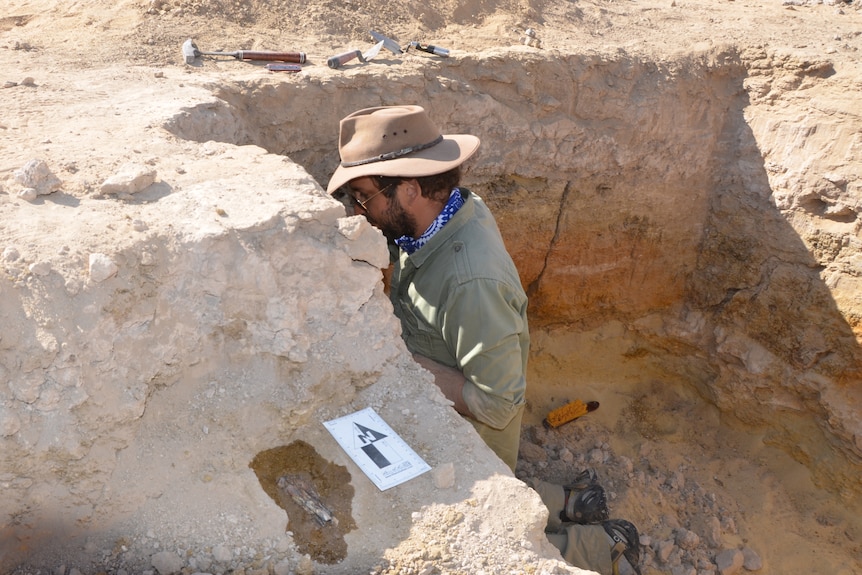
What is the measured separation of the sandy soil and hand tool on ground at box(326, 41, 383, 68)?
0.16 m

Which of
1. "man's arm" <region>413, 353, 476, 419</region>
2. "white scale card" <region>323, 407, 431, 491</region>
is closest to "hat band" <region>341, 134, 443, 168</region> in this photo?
"man's arm" <region>413, 353, 476, 419</region>

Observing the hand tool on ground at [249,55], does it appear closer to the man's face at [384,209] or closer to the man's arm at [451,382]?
the man's face at [384,209]

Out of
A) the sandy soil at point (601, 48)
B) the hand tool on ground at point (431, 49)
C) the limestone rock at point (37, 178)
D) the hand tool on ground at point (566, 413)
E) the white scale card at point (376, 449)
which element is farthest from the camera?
the hand tool on ground at point (566, 413)

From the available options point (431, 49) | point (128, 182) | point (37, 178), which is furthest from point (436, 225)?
point (431, 49)

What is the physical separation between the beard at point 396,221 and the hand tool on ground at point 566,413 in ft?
8.31

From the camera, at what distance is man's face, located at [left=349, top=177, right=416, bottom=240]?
272 centimetres

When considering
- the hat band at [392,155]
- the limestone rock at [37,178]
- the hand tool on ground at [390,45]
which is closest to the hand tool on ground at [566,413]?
the hand tool on ground at [390,45]

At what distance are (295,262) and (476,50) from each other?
2661 mm

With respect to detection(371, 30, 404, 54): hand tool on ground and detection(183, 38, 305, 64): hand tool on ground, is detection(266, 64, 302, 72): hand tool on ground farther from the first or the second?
detection(371, 30, 404, 54): hand tool on ground

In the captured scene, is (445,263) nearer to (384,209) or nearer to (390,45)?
(384,209)

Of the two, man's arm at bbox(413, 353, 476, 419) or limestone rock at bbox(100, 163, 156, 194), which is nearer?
limestone rock at bbox(100, 163, 156, 194)

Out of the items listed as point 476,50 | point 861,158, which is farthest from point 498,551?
point 861,158

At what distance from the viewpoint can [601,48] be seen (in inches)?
179

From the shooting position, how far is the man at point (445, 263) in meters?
2.57
